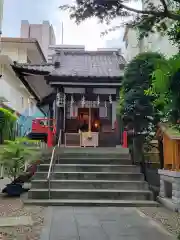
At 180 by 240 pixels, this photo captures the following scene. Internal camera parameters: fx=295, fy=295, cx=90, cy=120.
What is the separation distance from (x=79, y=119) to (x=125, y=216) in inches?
385

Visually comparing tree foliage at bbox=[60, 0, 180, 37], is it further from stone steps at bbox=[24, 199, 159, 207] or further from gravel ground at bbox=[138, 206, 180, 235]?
stone steps at bbox=[24, 199, 159, 207]

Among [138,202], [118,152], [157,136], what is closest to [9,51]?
[118,152]

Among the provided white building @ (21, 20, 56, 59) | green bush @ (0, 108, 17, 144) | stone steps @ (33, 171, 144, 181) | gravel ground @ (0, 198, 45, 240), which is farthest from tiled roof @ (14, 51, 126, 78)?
white building @ (21, 20, 56, 59)

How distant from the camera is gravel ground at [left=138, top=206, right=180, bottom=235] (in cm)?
612

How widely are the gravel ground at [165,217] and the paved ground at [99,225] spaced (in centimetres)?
20

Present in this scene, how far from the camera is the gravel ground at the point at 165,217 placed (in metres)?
6.12

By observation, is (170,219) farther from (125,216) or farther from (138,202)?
(138,202)

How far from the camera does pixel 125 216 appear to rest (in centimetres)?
713

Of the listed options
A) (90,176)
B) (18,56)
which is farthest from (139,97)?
(18,56)

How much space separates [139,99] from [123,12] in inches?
230

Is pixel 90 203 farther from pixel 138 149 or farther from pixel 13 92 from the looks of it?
pixel 13 92

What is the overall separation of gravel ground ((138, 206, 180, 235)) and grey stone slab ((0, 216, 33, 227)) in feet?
9.47

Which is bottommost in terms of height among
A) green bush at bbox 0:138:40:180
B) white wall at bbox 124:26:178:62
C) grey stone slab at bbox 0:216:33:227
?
grey stone slab at bbox 0:216:33:227

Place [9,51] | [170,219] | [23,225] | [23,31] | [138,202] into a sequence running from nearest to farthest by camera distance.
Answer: [23,225]
[170,219]
[138,202]
[9,51]
[23,31]
